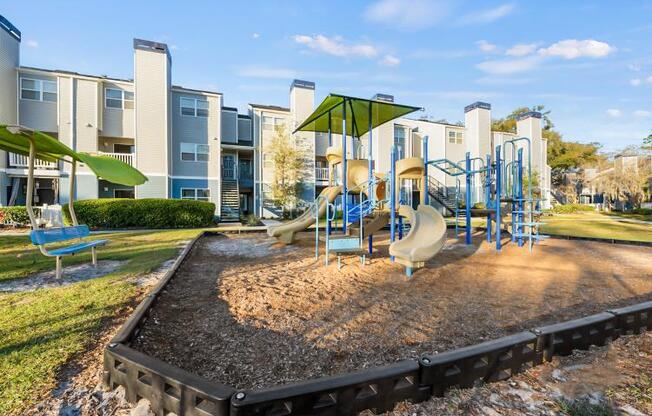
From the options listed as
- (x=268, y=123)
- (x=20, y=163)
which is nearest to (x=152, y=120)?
(x=20, y=163)

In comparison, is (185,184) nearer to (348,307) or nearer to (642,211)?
(348,307)

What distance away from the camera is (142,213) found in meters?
19.3

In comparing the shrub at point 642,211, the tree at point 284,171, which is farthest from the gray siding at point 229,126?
the shrub at point 642,211

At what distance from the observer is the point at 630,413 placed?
7.79ft

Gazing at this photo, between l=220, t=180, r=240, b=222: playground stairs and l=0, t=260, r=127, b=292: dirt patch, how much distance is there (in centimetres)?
1694

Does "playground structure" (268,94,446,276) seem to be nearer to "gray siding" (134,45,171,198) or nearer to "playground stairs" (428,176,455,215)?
"gray siding" (134,45,171,198)

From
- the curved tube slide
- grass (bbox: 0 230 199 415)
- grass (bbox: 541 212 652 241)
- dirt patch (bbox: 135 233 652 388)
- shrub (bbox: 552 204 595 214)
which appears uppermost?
shrub (bbox: 552 204 595 214)

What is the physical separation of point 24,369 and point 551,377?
4.41 m

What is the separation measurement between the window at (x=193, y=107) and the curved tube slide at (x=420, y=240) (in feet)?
69.5

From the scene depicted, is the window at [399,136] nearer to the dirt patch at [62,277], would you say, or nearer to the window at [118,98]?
the window at [118,98]

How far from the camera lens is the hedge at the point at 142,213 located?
18.3 meters

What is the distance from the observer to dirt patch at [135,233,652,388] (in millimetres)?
3258

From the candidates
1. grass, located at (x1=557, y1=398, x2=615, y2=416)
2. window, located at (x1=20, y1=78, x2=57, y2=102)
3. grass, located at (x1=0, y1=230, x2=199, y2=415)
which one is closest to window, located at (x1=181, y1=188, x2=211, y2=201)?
window, located at (x1=20, y1=78, x2=57, y2=102)

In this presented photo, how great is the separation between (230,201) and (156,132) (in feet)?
22.6
